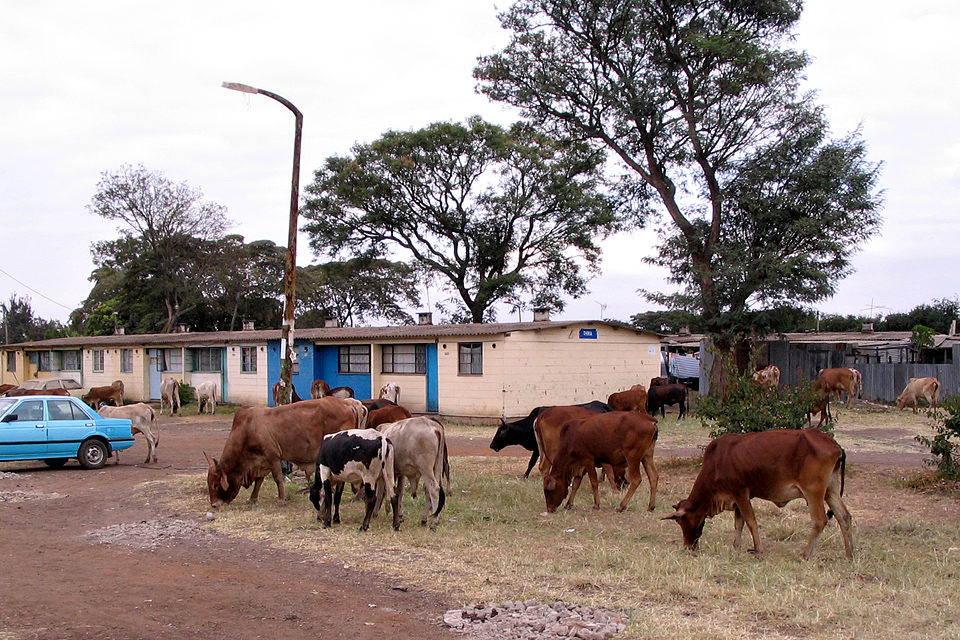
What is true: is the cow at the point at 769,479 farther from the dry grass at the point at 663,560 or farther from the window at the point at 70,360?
the window at the point at 70,360

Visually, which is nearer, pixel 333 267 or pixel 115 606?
pixel 115 606

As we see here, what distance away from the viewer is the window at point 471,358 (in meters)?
25.8

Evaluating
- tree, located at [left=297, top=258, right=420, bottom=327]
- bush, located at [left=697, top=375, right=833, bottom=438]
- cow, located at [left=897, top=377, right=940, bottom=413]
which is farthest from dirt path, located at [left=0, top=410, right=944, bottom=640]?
tree, located at [left=297, top=258, right=420, bottom=327]

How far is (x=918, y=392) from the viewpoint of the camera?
92.4ft

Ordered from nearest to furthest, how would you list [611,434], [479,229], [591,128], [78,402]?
[611,434], [78,402], [591,128], [479,229]

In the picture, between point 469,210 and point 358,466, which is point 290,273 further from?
point 469,210

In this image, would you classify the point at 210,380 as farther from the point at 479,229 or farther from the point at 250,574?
the point at 250,574

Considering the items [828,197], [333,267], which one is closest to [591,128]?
[828,197]

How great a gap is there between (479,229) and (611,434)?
3164 cm

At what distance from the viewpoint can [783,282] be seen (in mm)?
29281

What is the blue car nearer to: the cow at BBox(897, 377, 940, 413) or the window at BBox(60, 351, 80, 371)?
the cow at BBox(897, 377, 940, 413)

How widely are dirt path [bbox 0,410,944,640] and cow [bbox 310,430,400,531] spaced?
126 cm

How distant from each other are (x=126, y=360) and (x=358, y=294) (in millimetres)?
16953

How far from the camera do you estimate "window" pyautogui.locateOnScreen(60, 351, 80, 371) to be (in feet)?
138
